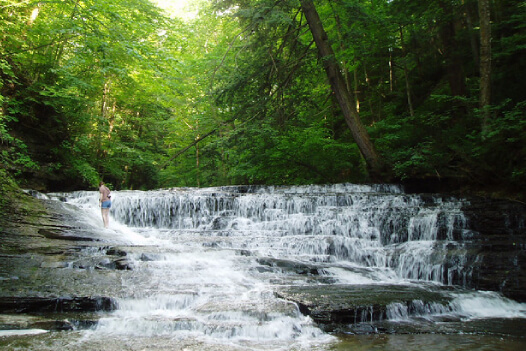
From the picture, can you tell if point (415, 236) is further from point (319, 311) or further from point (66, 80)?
point (66, 80)

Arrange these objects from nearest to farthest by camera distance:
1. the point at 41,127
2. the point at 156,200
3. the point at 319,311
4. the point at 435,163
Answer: the point at 319,311 < the point at 435,163 < the point at 156,200 < the point at 41,127

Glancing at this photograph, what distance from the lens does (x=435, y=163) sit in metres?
10.8

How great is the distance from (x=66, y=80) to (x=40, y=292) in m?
10.6

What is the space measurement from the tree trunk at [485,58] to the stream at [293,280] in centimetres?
252

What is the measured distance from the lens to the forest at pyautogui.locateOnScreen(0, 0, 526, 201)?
9133 millimetres

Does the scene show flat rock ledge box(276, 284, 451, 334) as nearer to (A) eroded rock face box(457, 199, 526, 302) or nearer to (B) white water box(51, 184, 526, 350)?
(B) white water box(51, 184, 526, 350)

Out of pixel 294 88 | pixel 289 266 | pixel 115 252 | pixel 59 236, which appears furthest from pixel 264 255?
pixel 294 88

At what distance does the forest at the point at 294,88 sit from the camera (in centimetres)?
913

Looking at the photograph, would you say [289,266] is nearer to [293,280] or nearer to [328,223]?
[293,280]

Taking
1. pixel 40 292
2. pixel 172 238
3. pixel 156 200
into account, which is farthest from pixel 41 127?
pixel 40 292

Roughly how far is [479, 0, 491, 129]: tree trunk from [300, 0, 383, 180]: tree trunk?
3.62 meters

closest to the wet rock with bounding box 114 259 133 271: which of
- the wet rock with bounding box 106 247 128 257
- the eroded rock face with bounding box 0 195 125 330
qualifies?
the eroded rock face with bounding box 0 195 125 330

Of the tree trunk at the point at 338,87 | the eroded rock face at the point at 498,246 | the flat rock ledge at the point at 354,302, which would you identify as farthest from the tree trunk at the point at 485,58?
the flat rock ledge at the point at 354,302

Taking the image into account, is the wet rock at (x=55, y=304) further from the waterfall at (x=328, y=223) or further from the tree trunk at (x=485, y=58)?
the tree trunk at (x=485, y=58)
